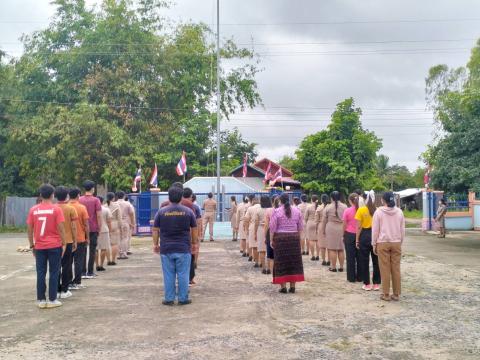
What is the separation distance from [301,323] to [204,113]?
2718 cm

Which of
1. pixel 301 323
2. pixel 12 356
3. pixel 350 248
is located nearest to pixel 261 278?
pixel 350 248

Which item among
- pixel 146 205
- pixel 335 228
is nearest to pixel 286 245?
pixel 335 228

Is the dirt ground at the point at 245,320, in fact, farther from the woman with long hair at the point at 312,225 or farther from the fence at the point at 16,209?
the fence at the point at 16,209

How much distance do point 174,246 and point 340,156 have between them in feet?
78.8

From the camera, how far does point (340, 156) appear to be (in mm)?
31125

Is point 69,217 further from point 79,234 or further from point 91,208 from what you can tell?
point 91,208

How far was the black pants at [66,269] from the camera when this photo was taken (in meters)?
8.82

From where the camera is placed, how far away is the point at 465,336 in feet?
20.9

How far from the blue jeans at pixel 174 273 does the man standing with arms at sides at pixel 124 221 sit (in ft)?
18.7

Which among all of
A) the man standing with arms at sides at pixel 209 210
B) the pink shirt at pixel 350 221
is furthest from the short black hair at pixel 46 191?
the man standing with arms at sides at pixel 209 210

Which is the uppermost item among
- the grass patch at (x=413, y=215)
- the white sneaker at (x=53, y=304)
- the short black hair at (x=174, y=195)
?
the short black hair at (x=174, y=195)

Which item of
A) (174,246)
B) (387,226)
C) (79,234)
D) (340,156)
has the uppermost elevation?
(340,156)

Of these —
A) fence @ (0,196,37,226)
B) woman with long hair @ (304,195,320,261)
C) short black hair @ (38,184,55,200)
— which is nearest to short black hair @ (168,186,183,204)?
short black hair @ (38,184,55,200)

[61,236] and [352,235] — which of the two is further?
[352,235]
